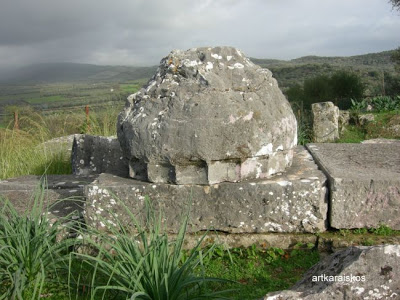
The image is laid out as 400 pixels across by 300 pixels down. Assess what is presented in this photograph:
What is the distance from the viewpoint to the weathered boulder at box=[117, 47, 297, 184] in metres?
2.88

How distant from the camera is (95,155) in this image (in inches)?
177

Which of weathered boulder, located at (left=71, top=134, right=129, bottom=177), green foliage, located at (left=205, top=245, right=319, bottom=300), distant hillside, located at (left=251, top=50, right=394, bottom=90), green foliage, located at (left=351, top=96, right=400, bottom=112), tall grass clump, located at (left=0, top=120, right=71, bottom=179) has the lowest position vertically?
green foliage, located at (left=205, top=245, right=319, bottom=300)

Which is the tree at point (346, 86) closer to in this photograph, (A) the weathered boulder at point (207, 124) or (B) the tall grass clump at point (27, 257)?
(A) the weathered boulder at point (207, 124)

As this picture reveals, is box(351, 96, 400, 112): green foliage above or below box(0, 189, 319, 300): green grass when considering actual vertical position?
above

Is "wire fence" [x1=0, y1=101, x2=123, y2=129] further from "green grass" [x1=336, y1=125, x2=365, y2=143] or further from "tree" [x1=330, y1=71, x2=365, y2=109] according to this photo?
"tree" [x1=330, y1=71, x2=365, y2=109]

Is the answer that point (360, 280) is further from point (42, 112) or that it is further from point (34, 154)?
point (42, 112)

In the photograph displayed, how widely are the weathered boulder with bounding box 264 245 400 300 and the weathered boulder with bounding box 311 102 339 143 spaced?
753 cm

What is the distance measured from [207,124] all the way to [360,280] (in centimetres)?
156

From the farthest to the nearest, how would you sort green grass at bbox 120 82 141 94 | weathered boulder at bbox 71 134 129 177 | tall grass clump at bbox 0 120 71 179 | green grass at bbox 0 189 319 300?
green grass at bbox 120 82 141 94, tall grass clump at bbox 0 120 71 179, weathered boulder at bbox 71 134 129 177, green grass at bbox 0 189 319 300

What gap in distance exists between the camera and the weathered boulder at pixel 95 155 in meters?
4.46

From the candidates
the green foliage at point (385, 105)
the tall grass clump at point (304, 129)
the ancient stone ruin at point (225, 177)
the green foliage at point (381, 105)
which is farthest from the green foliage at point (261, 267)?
the green foliage at point (385, 105)

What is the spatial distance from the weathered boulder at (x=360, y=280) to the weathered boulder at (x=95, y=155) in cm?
308

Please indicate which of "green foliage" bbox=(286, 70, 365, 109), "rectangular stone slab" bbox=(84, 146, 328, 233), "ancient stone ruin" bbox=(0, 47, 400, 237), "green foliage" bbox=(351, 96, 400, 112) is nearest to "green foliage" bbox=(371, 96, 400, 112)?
"green foliage" bbox=(351, 96, 400, 112)

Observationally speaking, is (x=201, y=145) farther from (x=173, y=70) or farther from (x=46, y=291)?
(x=46, y=291)
